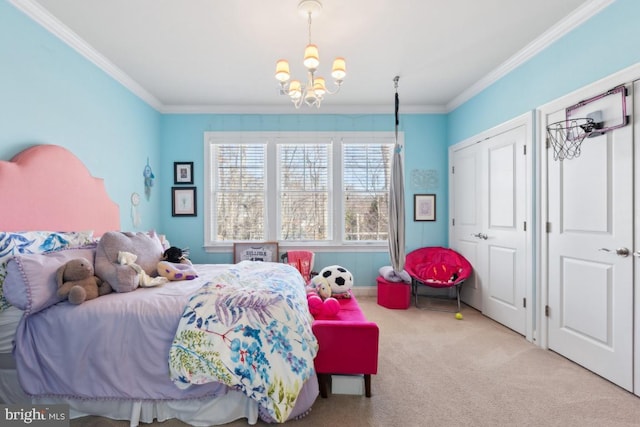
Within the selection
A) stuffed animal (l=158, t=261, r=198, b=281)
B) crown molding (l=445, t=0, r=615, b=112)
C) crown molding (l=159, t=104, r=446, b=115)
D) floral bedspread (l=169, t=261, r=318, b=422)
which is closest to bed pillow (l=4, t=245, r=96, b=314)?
stuffed animal (l=158, t=261, r=198, b=281)

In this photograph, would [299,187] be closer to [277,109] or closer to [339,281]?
[277,109]

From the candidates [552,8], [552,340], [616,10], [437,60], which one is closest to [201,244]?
[437,60]

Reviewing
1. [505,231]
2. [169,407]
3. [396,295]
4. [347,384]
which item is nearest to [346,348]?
[347,384]

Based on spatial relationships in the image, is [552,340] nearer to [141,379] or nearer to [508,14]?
[508,14]

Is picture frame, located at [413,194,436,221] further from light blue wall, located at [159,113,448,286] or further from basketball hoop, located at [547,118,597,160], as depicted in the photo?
basketball hoop, located at [547,118,597,160]

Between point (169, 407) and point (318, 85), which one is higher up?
point (318, 85)

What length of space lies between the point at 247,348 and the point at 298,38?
2.48m

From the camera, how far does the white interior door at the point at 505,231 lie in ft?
9.62

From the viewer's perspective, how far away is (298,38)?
2.55 meters

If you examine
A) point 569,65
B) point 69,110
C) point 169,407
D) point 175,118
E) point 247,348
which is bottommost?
point 169,407

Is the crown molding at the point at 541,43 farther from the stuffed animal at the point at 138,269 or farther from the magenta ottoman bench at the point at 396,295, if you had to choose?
the stuffed animal at the point at 138,269

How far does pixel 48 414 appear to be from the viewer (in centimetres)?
155

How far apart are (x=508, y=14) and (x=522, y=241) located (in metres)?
2.03

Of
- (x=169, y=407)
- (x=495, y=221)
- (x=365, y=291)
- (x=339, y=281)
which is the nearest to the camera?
(x=169, y=407)
